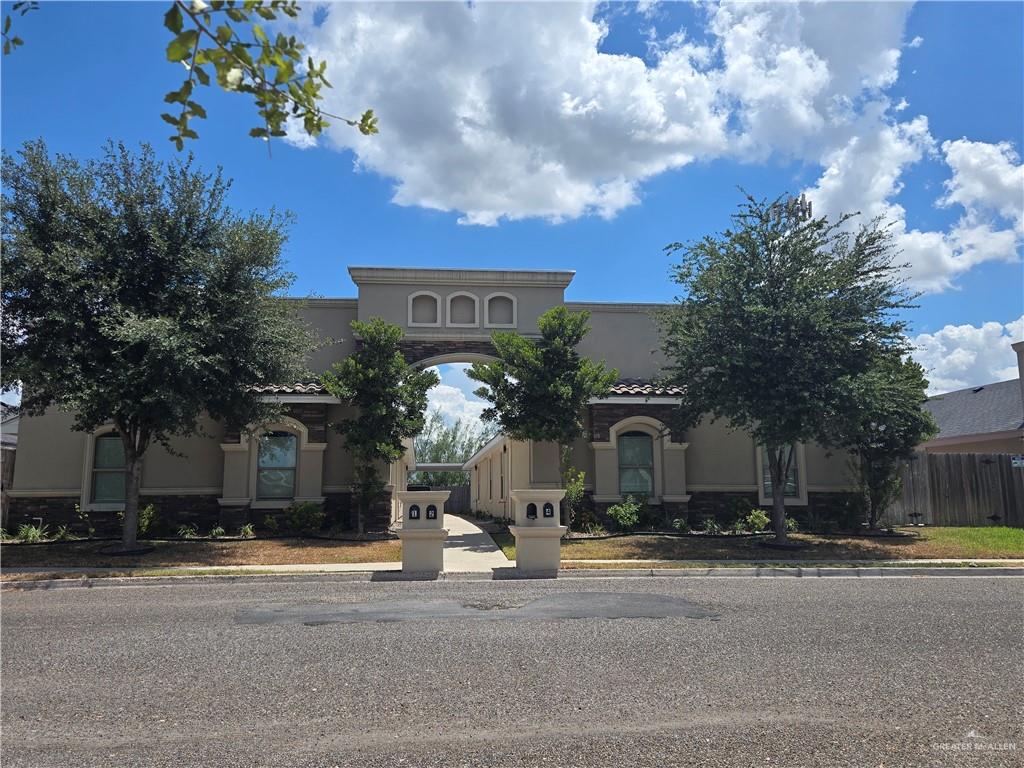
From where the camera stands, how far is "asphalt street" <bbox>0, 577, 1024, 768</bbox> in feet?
14.8

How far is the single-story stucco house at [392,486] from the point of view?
748 inches

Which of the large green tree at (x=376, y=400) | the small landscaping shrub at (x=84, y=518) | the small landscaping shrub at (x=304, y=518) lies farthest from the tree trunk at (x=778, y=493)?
the small landscaping shrub at (x=84, y=518)

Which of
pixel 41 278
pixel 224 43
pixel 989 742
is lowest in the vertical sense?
pixel 989 742

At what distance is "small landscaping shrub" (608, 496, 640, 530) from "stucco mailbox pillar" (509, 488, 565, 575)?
220 inches

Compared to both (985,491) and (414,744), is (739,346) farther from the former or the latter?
(414,744)

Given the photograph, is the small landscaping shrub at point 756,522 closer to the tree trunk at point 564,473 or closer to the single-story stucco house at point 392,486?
the single-story stucco house at point 392,486

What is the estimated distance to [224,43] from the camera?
94.1 inches

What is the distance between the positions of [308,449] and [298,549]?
3850mm

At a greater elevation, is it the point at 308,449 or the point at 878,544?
the point at 308,449

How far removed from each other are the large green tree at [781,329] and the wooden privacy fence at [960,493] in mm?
4917

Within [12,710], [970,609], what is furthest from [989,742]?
[12,710]

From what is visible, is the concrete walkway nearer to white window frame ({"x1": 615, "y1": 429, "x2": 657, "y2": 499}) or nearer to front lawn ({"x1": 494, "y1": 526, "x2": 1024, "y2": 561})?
front lawn ({"x1": 494, "y1": 526, "x2": 1024, "y2": 561})

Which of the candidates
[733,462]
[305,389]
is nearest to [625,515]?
[733,462]

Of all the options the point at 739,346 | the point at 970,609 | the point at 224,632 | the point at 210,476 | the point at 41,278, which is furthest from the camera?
the point at 210,476
